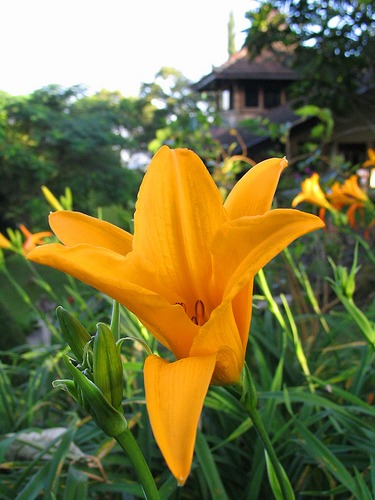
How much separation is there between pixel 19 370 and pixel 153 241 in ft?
4.18

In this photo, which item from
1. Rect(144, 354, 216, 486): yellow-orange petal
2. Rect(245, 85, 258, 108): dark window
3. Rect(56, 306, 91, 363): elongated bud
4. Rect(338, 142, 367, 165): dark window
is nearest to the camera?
Rect(144, 354, 216, 486): yellow-orange petal

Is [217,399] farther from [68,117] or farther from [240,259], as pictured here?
[68,117]

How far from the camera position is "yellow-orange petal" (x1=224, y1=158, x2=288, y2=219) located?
19.7 inches

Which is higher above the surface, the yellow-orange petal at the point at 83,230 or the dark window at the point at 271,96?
the dark window at the point at 271,96

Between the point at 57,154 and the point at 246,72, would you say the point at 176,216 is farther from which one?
the point at 246,72

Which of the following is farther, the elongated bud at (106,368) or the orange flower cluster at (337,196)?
the orange flower cluster at (337,196)

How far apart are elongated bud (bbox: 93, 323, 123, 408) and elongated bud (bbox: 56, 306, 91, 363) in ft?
0.13

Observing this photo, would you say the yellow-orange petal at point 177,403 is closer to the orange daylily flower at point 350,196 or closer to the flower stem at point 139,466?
the flower stem at point 139,466

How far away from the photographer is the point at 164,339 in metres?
0.48

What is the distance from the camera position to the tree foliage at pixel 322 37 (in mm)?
3891

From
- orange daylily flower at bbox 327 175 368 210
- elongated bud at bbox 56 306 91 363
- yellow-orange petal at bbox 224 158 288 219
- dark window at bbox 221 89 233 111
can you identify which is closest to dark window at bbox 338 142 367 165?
dark window at bbox 221 89 233 111

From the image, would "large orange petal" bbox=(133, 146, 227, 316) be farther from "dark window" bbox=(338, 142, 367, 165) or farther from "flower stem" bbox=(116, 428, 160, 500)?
"dark window" bbox=(338, 142, 367, 165)

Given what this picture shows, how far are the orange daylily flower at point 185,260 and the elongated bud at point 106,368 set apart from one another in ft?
0.10

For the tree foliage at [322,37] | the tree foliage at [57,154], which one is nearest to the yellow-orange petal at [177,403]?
the tree foliage at [322,37]
